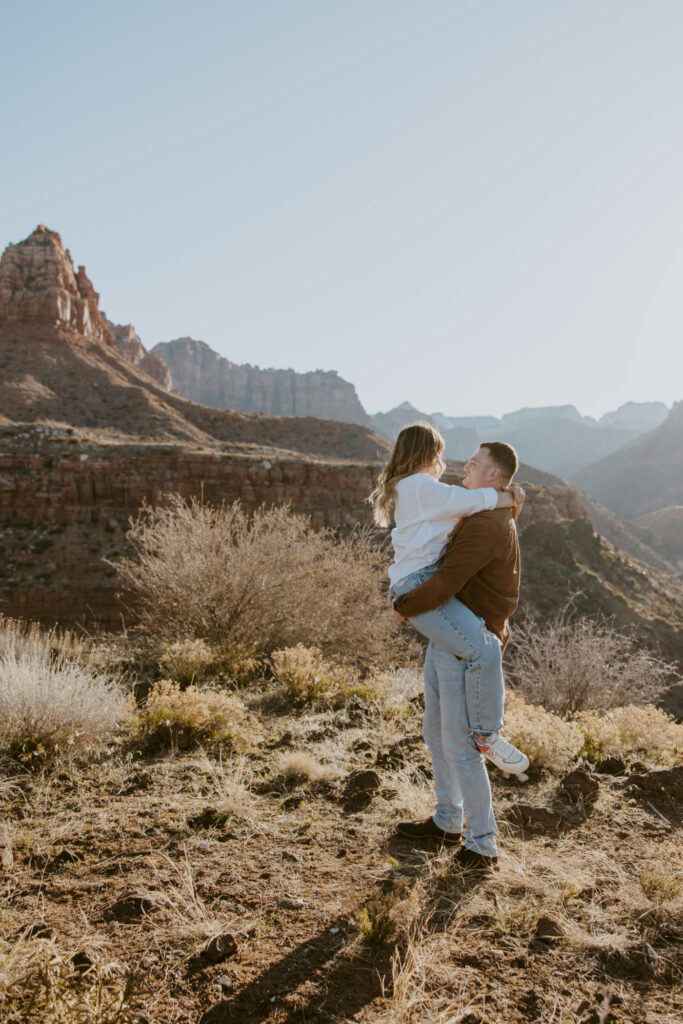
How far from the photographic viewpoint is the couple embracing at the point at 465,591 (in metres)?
2.58

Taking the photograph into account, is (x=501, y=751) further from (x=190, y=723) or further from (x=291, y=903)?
(x=190, y=723)

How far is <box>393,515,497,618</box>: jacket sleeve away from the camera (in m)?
2.54

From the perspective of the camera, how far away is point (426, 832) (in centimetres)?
296

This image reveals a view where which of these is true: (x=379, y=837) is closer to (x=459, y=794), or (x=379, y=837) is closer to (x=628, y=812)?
(x=459, y=794)

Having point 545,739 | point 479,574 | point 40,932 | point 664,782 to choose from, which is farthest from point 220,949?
point 664,782

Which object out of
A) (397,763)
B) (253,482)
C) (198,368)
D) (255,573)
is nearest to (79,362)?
(253,482)

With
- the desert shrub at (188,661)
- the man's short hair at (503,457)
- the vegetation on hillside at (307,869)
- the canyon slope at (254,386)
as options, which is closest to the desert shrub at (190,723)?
the vegetation on hillside at (307,869)

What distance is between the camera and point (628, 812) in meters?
3.53

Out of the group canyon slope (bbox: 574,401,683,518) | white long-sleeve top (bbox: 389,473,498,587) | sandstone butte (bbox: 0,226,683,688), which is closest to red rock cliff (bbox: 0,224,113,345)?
sandstone butte (bbox: 0,226,683,688)

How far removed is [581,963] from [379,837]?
119 cm

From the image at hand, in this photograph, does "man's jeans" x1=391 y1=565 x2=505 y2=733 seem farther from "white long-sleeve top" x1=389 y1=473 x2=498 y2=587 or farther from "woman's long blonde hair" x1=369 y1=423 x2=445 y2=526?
"woman's long blonde hair" x1=369 y1=423 x2=445 y2=526

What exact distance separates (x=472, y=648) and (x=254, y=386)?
153m

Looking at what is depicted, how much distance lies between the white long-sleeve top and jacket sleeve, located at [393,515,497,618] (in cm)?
9

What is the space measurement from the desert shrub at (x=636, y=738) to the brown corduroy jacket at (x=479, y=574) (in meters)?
2.57
